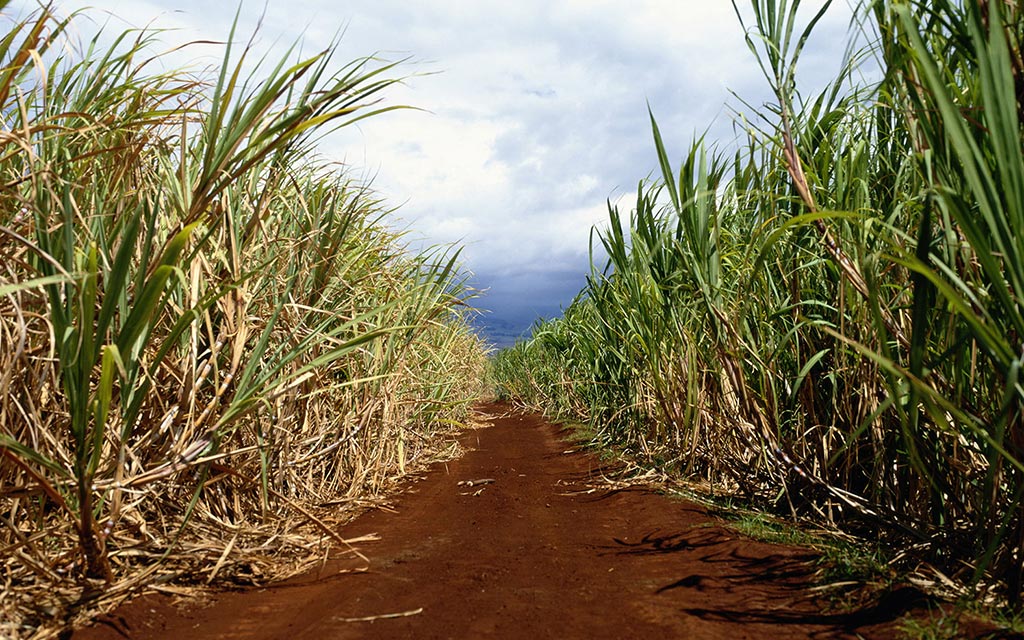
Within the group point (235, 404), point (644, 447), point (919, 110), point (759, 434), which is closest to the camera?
point (919, 110)

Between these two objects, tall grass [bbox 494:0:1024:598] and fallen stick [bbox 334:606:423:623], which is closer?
tall grass [bbox 494:0:1024:598]

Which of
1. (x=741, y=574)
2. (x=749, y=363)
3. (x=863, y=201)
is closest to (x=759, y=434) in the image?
(x=749, y=363)

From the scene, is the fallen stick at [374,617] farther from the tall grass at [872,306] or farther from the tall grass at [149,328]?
the tall grass at [872,306]

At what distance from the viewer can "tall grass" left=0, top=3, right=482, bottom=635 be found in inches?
63.3

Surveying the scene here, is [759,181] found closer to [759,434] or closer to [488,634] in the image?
[759,434]

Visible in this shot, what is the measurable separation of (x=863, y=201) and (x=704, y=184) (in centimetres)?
83

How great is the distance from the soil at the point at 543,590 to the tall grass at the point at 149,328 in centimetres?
19

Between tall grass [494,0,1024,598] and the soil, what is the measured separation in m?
0.32

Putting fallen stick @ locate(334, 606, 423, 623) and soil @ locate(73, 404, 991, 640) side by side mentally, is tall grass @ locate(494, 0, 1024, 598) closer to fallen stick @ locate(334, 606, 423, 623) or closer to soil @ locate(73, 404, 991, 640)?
soil @ locate(73, 404, 991, 640)

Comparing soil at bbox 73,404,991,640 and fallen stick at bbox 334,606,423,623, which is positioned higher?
fallen stick at bbox 334,606,423,623

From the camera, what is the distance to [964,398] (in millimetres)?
1674

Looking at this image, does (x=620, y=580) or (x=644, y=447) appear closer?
(x=620, y=580)

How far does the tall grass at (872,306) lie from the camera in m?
1.30

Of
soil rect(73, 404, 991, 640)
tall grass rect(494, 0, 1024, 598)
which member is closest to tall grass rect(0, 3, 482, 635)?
soil rect(73, 404, 991, 640)
